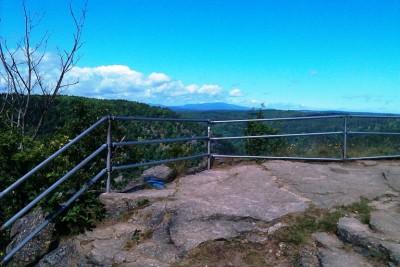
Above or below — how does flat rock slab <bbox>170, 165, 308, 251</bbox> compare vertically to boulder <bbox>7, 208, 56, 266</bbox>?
above

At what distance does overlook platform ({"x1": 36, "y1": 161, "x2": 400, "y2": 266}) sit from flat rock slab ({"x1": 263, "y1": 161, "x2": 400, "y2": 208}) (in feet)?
0.05

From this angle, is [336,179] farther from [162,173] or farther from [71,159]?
[71,159]

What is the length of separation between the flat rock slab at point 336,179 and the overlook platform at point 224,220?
2cm

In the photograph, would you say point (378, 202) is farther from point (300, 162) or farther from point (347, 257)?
point (300, 162)

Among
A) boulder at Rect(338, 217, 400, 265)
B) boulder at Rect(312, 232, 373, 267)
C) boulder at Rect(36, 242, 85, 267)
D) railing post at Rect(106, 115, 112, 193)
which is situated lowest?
boulder at Rect(36, 242, 85, 267)

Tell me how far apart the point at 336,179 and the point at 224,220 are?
2.77 metres

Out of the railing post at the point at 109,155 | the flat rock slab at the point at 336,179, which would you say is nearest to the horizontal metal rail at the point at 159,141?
the railing post at the point at 109,155

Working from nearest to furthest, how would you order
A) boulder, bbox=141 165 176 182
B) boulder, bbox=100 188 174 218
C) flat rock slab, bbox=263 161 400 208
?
boulder, bbox=100 188 174 218, flat rock slab, bbox=263 161 400 208, boulder, bbox=141 165 176 182

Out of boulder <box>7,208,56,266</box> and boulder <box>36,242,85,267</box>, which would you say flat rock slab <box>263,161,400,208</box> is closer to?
boulder <box>36,242,85,267</box>

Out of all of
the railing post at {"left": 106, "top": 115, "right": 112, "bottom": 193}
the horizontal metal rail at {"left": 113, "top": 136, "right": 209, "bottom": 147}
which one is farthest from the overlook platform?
the horizontal metal rail at {"left": 113, "top": 136, "right": 209, "bottom": 147}

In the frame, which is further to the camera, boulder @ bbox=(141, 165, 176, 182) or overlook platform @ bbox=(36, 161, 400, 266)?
boulder @ bbox=(141, 165, 176, 182)

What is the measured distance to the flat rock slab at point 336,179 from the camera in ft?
20.2

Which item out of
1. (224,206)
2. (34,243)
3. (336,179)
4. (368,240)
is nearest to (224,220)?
(224,206)

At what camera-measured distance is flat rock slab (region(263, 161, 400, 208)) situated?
20.2 ft
